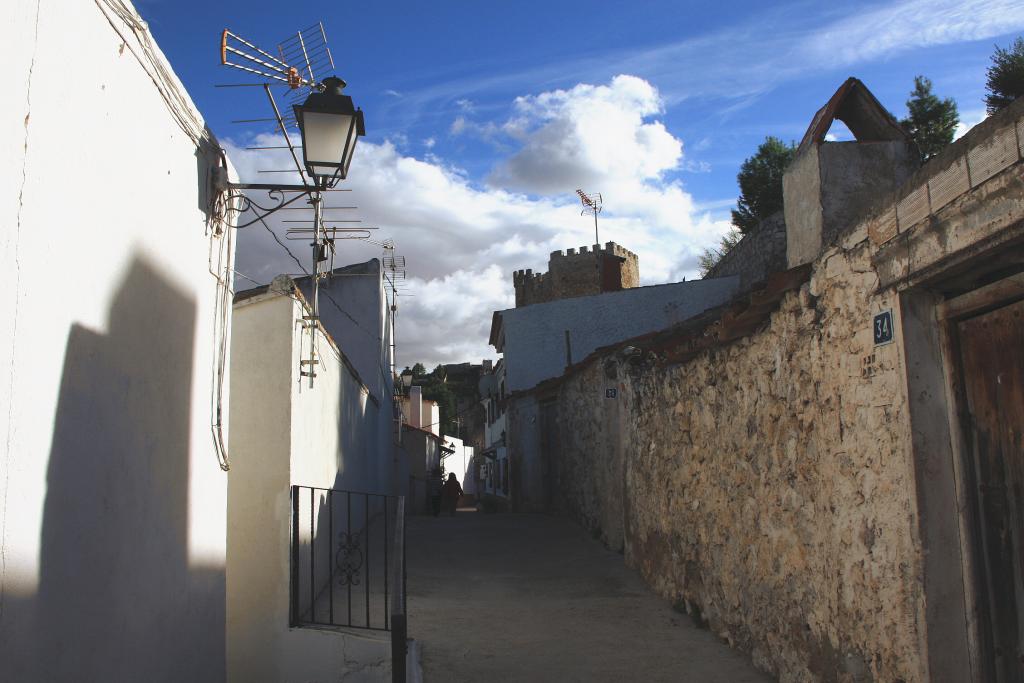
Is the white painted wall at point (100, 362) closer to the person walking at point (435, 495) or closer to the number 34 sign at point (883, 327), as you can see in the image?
the number 34 sign at point (883, 327)

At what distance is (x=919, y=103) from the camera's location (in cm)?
2855

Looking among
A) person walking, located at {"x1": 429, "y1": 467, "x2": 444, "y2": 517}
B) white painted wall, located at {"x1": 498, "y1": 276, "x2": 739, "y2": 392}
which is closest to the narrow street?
person walking, located at {"x1": 429, "y1": 467, "x2": 444, "y2": 517}

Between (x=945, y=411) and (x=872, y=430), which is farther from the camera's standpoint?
(x=872, y=430)

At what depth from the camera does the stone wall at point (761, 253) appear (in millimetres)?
20827

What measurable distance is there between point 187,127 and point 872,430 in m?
3.94

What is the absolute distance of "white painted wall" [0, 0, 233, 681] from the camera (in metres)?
2.88

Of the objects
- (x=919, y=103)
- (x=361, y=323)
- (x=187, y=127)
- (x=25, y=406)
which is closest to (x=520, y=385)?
(x=361, y=323)

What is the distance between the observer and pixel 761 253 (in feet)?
70.6

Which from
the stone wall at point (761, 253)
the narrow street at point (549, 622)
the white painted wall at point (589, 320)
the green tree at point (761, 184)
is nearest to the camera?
the narrow street at point (549, 622)

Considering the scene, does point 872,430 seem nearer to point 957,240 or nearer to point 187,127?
point 957,240

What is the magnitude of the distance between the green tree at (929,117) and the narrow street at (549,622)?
919 inches

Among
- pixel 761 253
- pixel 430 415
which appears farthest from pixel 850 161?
pixel 430 415

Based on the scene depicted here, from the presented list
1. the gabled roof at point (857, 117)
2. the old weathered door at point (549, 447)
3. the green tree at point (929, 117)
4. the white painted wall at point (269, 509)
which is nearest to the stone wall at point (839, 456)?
the gabled roof at point (857, 117)

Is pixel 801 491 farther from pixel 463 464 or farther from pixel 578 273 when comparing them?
pixel 463 464
